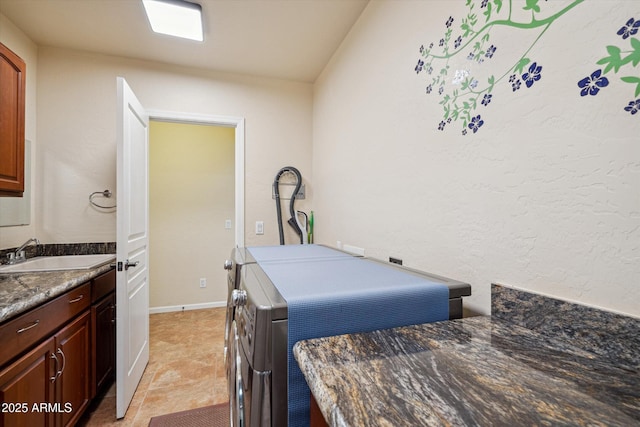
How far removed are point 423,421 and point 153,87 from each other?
9.49ft

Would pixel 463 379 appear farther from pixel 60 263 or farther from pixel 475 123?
pixel 60 263

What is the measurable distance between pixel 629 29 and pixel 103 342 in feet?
8.88

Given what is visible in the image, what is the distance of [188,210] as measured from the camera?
138 inches

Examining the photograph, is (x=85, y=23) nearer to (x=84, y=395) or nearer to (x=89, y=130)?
(x=89, y=130)

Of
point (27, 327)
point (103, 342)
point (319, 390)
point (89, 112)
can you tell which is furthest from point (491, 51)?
point (89, 112)

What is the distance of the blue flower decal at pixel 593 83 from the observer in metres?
0.67

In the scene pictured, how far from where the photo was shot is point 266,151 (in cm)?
272

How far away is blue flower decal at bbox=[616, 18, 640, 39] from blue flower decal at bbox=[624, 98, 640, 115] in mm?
150

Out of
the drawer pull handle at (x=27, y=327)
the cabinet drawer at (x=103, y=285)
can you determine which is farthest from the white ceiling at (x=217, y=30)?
the drawer pull handle at (x=27, y=327)

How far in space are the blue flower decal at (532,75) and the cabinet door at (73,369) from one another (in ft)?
7.10

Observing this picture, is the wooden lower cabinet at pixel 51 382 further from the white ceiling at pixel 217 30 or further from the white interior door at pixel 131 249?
the white ceiling at pixel 217 30

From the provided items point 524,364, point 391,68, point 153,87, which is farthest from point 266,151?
point 524,364

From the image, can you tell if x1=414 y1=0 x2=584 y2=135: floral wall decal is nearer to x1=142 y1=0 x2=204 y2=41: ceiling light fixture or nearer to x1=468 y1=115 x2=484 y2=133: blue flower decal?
x1=468 y1=115 x2=484 y2=133: blue flower decal

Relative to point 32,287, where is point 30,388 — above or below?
below
